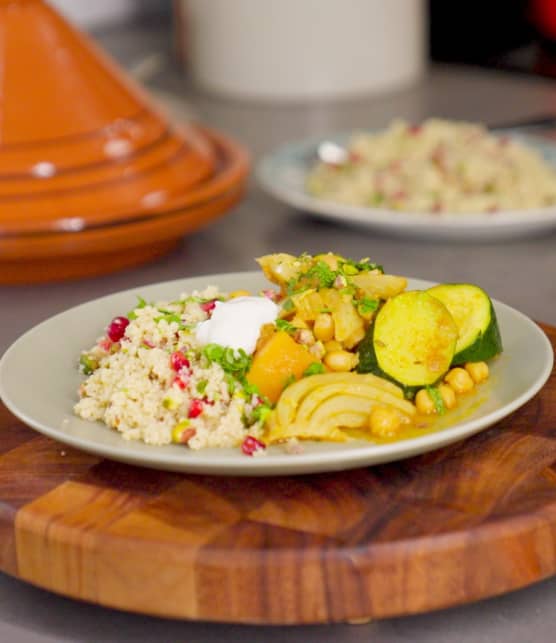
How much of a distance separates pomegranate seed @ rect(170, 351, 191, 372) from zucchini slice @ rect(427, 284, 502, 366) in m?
0.23

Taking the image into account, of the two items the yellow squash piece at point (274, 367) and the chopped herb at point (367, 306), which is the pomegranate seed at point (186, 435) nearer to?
the yellow squash piece at point (274, 367)

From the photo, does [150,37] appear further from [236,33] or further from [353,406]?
[353,406]

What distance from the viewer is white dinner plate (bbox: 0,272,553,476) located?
96 cm

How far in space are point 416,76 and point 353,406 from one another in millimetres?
2021

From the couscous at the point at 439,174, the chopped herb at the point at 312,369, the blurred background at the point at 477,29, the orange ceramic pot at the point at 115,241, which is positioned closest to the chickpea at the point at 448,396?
the chopped herb at the point at 312,369

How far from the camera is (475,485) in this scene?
100 cm

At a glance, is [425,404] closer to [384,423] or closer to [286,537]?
[384,423]

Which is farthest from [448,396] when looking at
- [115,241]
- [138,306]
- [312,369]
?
[115,241]

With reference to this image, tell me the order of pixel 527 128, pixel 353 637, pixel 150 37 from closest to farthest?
pixel 353 637, pixel 527 128, pixel 150 37

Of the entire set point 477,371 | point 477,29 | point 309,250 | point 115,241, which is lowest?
point 477,29

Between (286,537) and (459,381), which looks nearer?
(286,537)

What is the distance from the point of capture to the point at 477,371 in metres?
1.13

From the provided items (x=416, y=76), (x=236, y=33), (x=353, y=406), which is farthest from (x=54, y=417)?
(x=416, y=76)

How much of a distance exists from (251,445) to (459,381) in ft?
0.71
